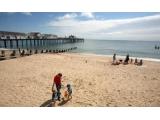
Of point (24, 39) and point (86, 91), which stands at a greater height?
point (24, 39)

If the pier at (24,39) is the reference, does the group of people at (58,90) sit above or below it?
below

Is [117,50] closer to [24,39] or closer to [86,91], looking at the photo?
[24,39]

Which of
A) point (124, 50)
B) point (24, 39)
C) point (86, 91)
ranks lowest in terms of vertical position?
point (86, 91)

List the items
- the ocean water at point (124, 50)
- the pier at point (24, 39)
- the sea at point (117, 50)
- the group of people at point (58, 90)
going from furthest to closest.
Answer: the pier at point (24, 39)
the ocean water at point (124, 50)
the sea at point (117, 50)
the group of people at point (58, 90)

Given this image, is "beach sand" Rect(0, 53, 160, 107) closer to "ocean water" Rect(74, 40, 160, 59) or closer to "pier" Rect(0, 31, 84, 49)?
"ocean water" Rect(74, 40, 160, 59)

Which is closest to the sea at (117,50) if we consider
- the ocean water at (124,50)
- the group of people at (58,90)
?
the ocean water at (124,50)

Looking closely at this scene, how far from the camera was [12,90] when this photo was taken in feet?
25.7

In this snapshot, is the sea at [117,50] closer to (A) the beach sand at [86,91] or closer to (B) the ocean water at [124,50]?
(B) the ocean water at [124,50]

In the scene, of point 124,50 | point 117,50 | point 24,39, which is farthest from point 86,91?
point 24,39

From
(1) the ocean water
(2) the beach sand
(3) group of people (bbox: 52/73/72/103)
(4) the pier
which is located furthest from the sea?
(3) group of people (bbox: 52/73/72/103)
